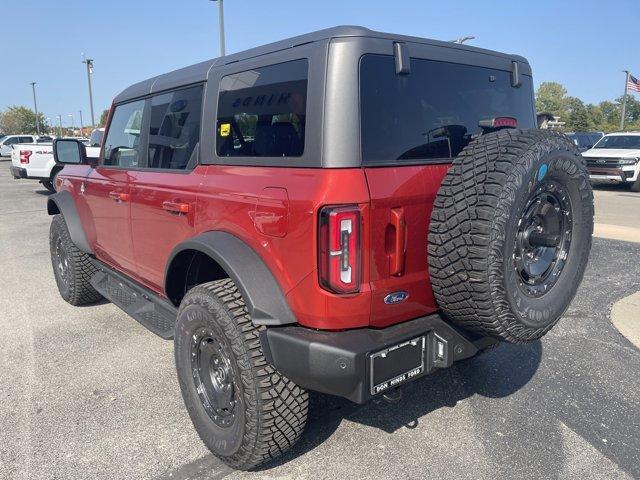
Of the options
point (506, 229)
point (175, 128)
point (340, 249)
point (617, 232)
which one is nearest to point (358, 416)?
point (340, 249)

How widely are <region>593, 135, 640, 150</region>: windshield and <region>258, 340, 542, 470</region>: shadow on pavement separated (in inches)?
588

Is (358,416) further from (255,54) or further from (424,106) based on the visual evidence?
(255,54)

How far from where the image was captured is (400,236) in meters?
2.16

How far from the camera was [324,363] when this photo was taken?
2.06m

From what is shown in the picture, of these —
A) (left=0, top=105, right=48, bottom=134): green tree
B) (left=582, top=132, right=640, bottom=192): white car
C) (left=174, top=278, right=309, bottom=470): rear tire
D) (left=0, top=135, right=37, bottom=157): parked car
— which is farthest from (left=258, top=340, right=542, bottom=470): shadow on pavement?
(left=0, top=105, right=48, bottom=134): green tree

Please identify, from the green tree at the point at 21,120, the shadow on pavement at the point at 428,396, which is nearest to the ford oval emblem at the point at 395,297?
the shadow on pavement at the point at 428,396

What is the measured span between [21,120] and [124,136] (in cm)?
7968

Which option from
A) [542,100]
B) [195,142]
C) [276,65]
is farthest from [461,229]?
[542,100]

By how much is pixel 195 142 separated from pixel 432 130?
1.32 meters

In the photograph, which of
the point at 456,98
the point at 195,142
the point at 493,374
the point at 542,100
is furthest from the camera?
the point at 542,100

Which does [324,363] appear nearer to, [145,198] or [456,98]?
[456,98]

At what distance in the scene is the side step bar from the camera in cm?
319

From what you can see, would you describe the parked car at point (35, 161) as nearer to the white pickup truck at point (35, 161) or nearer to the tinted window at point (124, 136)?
the white pickup truck at point (35, 161)

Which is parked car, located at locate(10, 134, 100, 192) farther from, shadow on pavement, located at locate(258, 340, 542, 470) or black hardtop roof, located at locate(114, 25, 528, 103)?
shadow on pavement, located at locate(258, 340, 542, 470)
